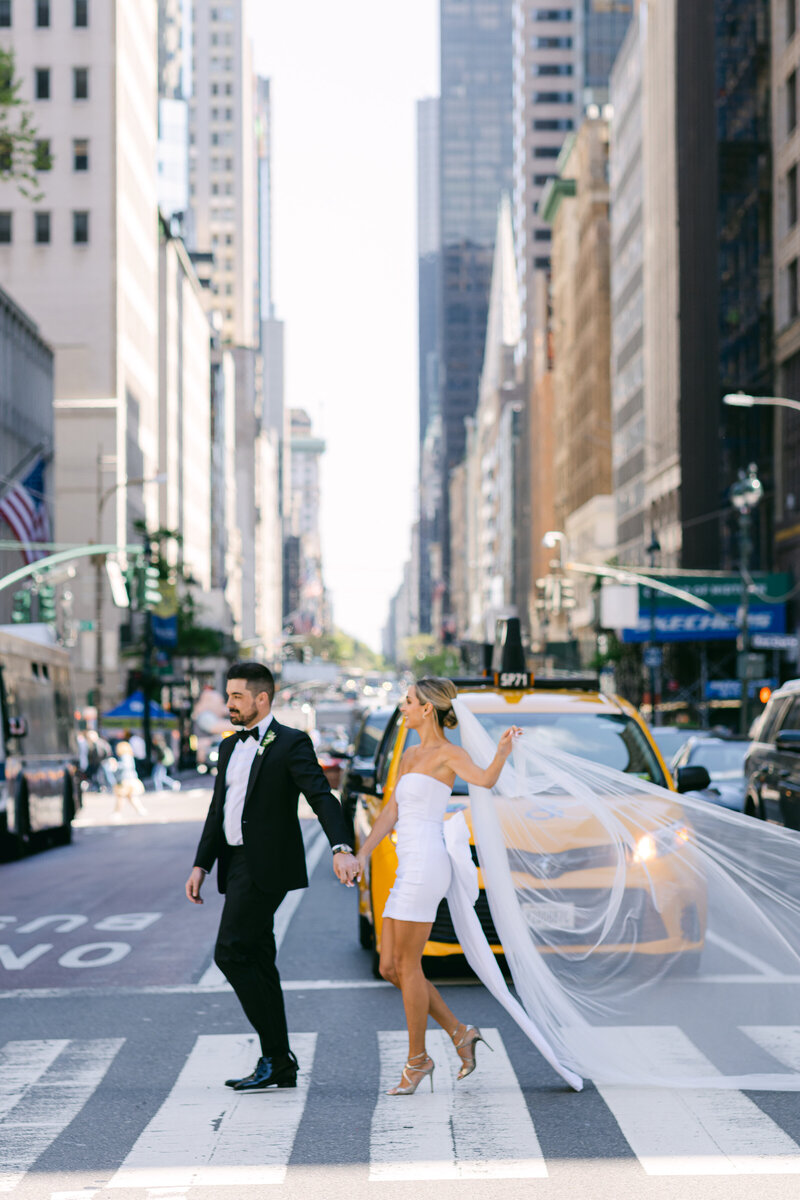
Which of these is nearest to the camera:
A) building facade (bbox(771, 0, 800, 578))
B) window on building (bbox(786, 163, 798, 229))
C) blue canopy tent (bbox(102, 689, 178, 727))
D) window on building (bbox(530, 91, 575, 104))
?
building facade (bbox(771, 0, 800, 578))

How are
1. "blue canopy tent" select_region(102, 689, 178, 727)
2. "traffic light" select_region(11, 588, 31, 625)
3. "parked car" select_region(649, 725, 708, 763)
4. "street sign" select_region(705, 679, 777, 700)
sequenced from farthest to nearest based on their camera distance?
"blue canopy tent" select_region(102, 689, 178, 727) → "street sign" select_region(705, 679, 777, 700) → "traffic light" select_region(11, 588, 31, 625) → "parked car" select_region(649, 725, 708, 763)

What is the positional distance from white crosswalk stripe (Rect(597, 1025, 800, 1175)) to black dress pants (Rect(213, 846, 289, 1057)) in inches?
60.8

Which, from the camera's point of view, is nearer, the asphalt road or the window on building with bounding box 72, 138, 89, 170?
the asphalt road

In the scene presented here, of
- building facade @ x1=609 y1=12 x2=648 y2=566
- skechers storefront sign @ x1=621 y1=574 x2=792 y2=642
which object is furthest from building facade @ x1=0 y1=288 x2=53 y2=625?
building facade @ x1=609 y1=12 x2=648 y2=566

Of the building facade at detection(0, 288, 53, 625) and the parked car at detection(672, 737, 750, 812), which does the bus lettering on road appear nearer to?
the parked car at detection(672, 737, 750, 812)

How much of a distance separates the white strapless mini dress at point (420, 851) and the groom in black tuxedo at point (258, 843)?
1.08ft

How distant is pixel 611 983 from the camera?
8219 millimetres

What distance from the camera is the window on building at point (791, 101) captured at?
59531 mm

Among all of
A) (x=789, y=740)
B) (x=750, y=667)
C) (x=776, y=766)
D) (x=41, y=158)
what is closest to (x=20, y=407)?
(x=750, y=667)

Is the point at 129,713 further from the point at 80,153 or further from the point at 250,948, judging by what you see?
the point at 250,948

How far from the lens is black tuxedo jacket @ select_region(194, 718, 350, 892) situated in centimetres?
751

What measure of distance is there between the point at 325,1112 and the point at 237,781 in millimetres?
1492

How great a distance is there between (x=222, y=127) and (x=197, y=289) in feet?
235

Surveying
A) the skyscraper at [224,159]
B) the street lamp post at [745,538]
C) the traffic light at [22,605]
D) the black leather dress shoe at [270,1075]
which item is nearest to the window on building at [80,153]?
the traffic light at [22,605]
